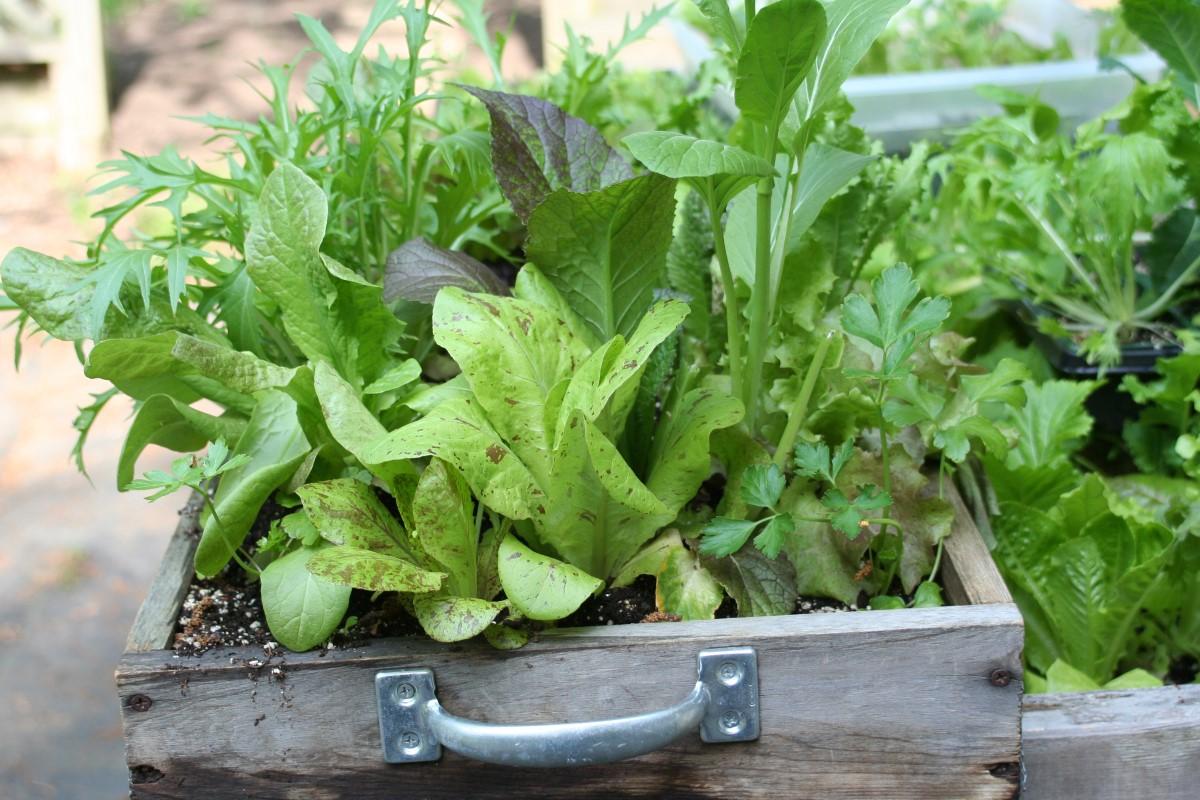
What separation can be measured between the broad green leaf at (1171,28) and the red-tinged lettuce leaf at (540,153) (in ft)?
1.84

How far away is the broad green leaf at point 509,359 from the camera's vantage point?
69cm

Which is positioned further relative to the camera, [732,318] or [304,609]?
[732,318]

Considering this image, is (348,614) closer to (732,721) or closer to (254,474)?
(254,474)

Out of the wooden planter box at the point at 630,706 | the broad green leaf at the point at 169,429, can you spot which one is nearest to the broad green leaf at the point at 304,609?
the wooden planter box at the point at 630,706

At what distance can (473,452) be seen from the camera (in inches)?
26.5

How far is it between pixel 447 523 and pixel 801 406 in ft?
0.82

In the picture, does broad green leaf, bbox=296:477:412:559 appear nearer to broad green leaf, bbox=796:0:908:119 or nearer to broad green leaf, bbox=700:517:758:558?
broad green leaf, bbox=700:517:758:558

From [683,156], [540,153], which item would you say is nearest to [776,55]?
[683,156]

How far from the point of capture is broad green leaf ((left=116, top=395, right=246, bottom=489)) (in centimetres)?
76

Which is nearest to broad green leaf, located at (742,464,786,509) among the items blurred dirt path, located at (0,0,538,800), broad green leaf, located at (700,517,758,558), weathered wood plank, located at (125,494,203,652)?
broad green leaf, located at (700,517,758,558)

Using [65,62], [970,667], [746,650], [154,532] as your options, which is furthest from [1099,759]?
[65,62]

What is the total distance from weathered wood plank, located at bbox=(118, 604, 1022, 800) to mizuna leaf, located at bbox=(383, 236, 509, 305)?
0.23 m

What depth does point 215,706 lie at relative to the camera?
2.26ft

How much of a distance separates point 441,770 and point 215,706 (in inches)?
5.6
